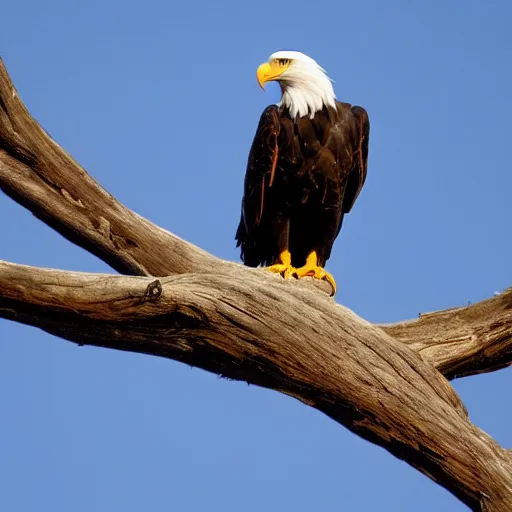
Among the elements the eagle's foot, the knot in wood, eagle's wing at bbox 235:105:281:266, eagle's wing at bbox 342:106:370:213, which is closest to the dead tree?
the knot in wood

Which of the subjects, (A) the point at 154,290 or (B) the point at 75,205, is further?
(B) the point at 75,205

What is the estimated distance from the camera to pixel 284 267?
7.11 m

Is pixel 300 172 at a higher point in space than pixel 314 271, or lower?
higher

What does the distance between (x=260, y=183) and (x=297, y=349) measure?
2.22 metres

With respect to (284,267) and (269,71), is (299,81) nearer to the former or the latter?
(269,71)

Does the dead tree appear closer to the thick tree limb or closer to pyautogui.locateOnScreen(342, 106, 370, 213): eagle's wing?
the thick tree limb

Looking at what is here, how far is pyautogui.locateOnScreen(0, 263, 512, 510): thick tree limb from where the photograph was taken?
4785 millimetres

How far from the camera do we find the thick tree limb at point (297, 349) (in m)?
4.79

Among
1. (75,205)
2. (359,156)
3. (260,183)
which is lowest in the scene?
(75,205)

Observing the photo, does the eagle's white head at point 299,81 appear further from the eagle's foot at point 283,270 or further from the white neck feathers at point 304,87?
the eagle's foot at point 283,270

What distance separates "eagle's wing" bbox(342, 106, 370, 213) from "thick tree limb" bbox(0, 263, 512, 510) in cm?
210

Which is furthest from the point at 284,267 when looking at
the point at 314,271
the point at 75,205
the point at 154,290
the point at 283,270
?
the point at 154,290

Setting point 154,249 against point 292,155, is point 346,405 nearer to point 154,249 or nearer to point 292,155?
point 154,249

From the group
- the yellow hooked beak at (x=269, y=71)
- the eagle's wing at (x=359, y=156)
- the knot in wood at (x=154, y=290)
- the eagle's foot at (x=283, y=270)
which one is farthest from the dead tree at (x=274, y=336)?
the yellow hooked beak at (x=269, y=71)
